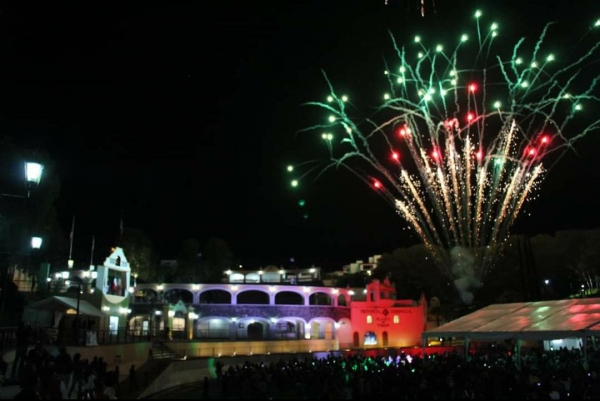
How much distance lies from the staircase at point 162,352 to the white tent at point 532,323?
1349 centimetres

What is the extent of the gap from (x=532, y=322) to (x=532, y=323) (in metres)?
0.21

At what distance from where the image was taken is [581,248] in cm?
5147

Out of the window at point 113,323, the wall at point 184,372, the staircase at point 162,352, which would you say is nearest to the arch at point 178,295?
the window at point 113,323

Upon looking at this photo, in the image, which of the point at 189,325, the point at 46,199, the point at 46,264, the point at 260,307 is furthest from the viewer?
the point at 260,307

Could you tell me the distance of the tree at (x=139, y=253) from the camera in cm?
5288

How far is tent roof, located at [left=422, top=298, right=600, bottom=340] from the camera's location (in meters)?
16.5

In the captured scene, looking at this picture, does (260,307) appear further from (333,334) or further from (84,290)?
(84,290)

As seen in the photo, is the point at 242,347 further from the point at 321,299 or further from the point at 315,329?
the point at 321,299

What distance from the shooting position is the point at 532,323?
1823cm

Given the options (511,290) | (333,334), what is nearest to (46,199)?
(333,334)

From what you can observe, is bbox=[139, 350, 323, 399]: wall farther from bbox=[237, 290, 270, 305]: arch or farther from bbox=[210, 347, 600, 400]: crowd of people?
bbox=[237, 290, 270, 305]: arch

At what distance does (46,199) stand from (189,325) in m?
16.4

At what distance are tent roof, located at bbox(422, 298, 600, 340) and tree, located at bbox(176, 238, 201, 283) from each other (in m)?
44.7

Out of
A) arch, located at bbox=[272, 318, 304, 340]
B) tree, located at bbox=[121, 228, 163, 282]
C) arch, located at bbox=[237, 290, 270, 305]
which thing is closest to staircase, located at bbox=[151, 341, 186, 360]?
arch, located at bbox=[272, 318, 304, 340]
